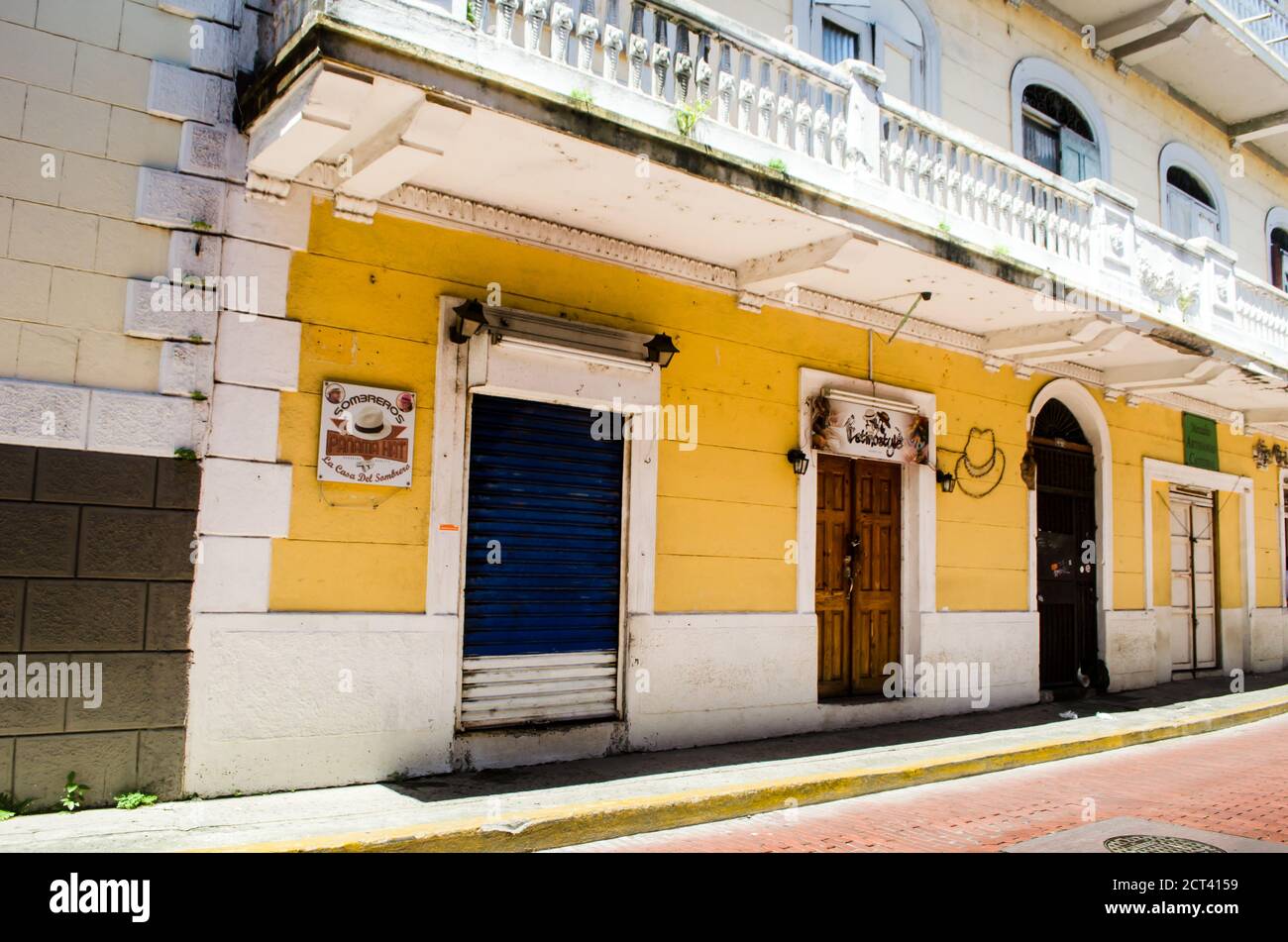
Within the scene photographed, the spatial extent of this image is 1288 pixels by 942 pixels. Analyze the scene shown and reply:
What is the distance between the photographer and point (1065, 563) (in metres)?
12.4

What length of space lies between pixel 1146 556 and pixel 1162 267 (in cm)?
418

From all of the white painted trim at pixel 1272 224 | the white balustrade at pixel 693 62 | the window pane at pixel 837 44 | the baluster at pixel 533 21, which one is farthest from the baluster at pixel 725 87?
the white painted trim at pixel 1272 224

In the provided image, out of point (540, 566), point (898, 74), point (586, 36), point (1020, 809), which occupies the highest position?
point (898, 74)

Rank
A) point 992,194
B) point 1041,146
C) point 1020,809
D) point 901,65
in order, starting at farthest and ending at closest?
point 1041,146 → point 901,65 → point 992,194 → point 1020,809

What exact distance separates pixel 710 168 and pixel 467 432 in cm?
259

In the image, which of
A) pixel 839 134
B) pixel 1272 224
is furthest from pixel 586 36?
pixel 1272 224

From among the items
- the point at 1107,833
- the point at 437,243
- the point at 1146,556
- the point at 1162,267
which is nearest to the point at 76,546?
the point at 437,243

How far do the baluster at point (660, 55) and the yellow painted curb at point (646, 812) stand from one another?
4.83 m

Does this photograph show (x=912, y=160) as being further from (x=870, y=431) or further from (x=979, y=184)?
(x=870, y=431)

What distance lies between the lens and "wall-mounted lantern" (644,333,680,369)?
804 cm

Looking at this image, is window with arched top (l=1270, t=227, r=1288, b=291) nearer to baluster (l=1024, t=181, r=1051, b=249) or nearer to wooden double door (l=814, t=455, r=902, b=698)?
baluster (l=1024, t=181, r=1051, b=249)

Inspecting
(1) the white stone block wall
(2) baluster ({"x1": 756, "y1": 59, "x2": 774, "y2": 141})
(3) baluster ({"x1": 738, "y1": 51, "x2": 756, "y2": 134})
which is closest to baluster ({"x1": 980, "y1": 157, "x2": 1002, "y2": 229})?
(2) baluster ({"x1": 756, "y1": 59, "x2": 774, "y2": 141})

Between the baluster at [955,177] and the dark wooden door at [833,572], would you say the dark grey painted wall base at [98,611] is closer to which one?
the dark wooden door at [833,572]
